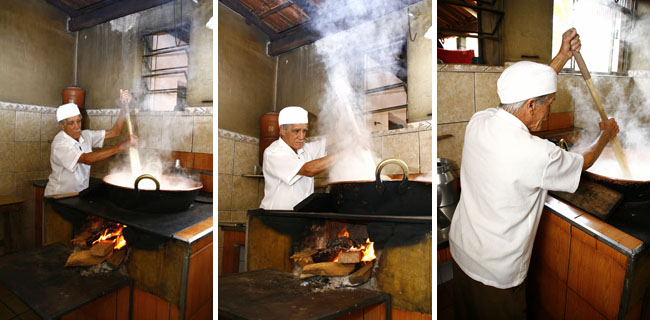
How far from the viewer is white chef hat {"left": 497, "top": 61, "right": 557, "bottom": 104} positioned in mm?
1119

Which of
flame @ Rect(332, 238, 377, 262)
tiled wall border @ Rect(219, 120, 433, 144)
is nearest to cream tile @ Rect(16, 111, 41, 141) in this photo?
tiled wall border @ Rect(219, 120, 433, 144)

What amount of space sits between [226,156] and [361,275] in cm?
77

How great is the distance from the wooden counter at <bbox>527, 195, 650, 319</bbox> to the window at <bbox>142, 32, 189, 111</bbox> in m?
1.82

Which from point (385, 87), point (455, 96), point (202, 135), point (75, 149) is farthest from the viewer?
point (455, 96)

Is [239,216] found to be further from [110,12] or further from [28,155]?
[110,12]

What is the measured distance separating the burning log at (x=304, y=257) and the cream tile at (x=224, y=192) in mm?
377

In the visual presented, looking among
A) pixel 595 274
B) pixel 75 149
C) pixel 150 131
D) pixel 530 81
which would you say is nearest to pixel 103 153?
pixel 75 149

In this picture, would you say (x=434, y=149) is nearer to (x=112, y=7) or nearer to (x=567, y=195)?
(x=567, y=195)

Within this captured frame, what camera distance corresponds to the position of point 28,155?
1184 millimetres

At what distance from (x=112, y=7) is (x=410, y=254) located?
5.62 ft

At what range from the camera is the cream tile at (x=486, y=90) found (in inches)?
58.2

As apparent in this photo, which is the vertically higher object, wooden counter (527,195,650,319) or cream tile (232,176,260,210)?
cream tile (232,176,260,210)

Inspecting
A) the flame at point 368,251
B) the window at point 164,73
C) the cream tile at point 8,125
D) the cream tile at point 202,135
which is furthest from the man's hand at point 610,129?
the cream tile at point 8,125

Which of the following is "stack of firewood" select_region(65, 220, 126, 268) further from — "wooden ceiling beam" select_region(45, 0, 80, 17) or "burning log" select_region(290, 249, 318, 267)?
"wooden ceiling beam" select_region(45, 0, 80, 17)
